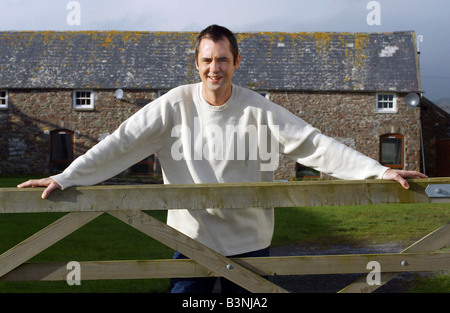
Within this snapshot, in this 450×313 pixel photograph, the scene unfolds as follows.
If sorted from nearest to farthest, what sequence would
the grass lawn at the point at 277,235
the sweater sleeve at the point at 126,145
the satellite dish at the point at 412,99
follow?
the sweater sleeve at the point at 126,145 → the grass lawn at the point at 277,235 → the satellite dish at the point at 412,99

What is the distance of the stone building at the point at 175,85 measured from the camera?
23.2 meters

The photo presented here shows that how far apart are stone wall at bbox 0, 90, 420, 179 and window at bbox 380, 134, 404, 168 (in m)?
0.29

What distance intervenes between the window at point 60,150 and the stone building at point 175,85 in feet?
0.14

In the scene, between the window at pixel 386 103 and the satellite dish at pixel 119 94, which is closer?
the satellite dish at pixel 119 94

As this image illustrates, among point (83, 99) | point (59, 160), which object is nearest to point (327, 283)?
point (59, 160)

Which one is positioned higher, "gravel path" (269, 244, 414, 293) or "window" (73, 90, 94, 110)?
"window" (73, 90, 94, 110)

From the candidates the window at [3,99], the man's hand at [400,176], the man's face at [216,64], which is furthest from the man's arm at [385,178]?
the window at [3,99]

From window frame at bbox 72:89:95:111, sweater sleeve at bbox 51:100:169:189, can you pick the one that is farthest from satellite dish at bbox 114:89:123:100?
sweater sleeve at bbox 51:100:169:189

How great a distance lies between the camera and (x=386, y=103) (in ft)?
77.7

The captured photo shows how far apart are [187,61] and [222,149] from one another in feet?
71.8

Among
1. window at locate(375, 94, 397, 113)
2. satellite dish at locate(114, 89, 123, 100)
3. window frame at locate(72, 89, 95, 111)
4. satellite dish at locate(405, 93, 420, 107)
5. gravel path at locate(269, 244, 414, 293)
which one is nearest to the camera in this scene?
gravel path at locate(269, 244, 414, 293)

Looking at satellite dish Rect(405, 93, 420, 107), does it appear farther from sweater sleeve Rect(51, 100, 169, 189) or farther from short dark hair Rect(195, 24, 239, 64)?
sweater sleeve Rect(51, 100, 169, 189)

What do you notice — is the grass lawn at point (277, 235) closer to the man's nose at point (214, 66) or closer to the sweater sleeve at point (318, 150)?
the sweater sleeve at point (318, 150)

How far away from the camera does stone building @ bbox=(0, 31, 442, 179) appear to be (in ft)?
76.2
